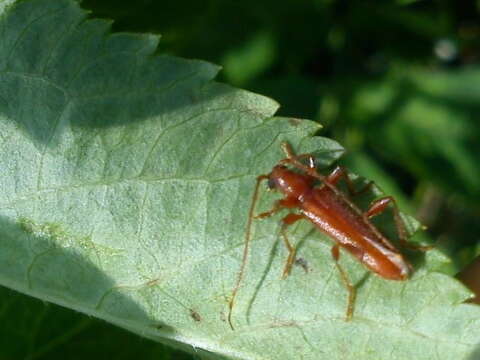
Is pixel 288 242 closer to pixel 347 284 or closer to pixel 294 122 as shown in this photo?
pixel 347 284

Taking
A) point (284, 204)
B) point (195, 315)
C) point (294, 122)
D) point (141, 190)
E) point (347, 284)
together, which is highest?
point (294, 122)

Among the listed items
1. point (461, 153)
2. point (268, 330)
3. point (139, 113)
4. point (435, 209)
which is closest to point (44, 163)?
point (139, 113)

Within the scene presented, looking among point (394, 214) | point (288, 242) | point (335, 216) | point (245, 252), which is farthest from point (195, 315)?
point (394, 214)

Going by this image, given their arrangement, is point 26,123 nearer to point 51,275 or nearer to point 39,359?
point 51,275

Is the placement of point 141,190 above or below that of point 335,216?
above

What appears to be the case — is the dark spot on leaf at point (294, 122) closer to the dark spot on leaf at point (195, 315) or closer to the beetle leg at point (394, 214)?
the beetle leg at point (394, 214)

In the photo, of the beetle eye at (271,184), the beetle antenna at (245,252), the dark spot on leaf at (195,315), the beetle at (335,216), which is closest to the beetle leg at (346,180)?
the beetle at (335,216)

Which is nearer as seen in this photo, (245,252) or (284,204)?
(245,252)

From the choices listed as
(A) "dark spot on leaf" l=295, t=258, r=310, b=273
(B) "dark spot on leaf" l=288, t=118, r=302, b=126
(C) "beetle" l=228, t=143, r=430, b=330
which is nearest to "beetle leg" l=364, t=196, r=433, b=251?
(C) "beetle" l=228, t=143, r=430, b=330
